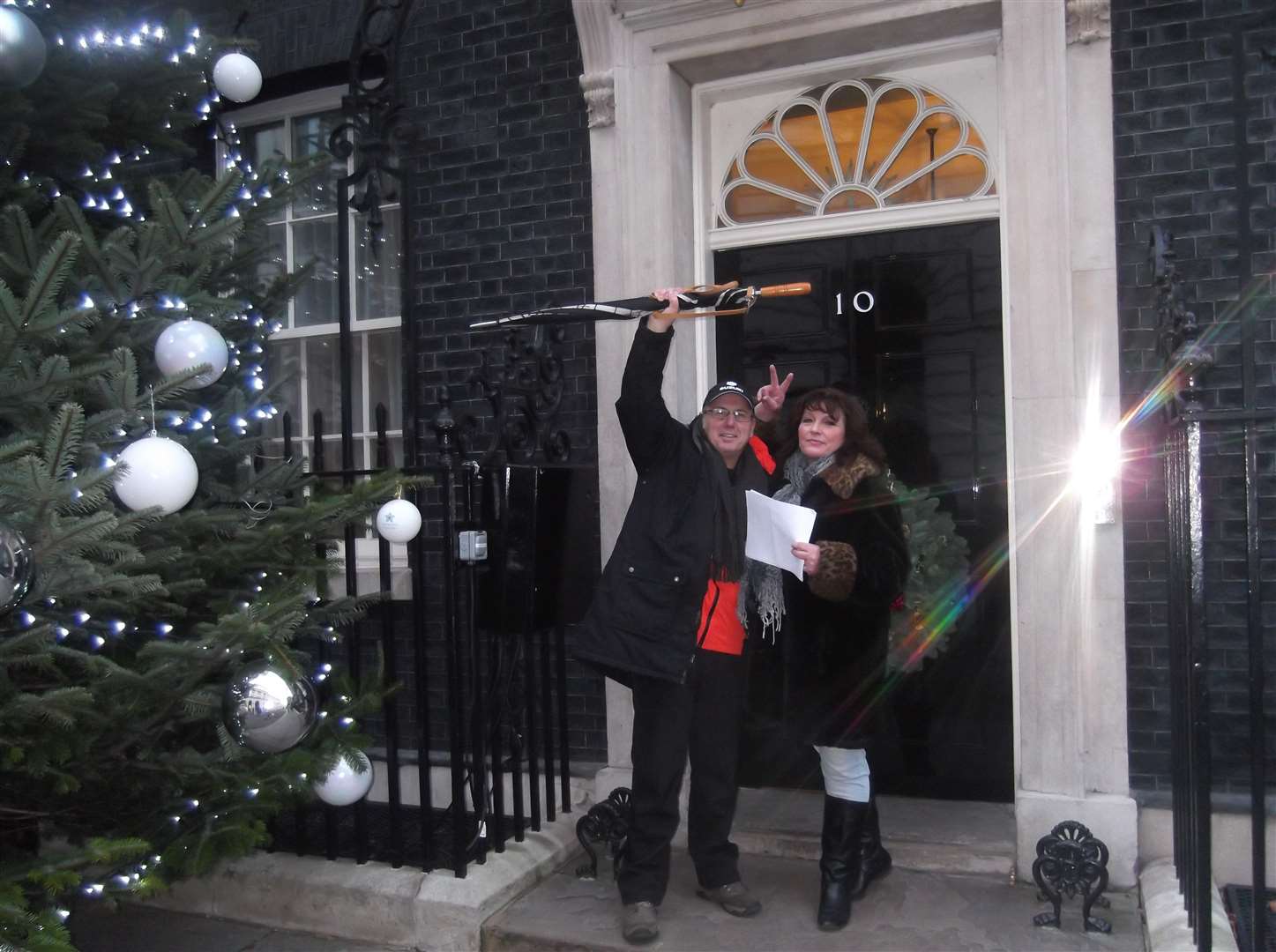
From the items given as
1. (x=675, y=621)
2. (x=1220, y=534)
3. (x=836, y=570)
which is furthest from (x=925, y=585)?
(x=675, y=621)

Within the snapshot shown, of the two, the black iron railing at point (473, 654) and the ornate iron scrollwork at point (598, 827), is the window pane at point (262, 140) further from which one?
the ornate iron scrollwork at point (598, 827)

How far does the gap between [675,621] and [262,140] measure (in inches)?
171

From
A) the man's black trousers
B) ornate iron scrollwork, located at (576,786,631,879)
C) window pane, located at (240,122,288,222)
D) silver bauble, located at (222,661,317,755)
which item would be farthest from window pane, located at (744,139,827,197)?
silver bauble, located at (222,661,317,755)

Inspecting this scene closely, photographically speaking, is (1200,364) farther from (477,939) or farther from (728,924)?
(477,939)

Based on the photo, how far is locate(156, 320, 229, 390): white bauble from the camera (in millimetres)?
3254

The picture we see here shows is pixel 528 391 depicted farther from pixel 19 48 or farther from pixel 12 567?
pixel 12 567

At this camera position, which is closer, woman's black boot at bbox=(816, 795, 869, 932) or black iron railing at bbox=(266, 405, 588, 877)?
woman's black boot at bbox=(816, 795, 869, 932)

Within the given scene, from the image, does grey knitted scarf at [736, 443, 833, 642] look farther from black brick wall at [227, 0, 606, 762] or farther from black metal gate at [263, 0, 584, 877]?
A: black brick wall at [227, 0, 606, 762]

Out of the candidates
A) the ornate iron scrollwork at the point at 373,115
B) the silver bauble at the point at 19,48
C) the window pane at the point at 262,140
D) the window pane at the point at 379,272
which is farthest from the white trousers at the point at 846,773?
the window pane at the point at 262,140

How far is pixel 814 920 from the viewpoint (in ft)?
13.1

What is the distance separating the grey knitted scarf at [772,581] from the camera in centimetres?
407

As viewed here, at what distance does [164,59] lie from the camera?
12.8ft

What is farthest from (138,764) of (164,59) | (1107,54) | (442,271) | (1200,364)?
(1107,54)

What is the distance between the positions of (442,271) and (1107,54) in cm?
321
